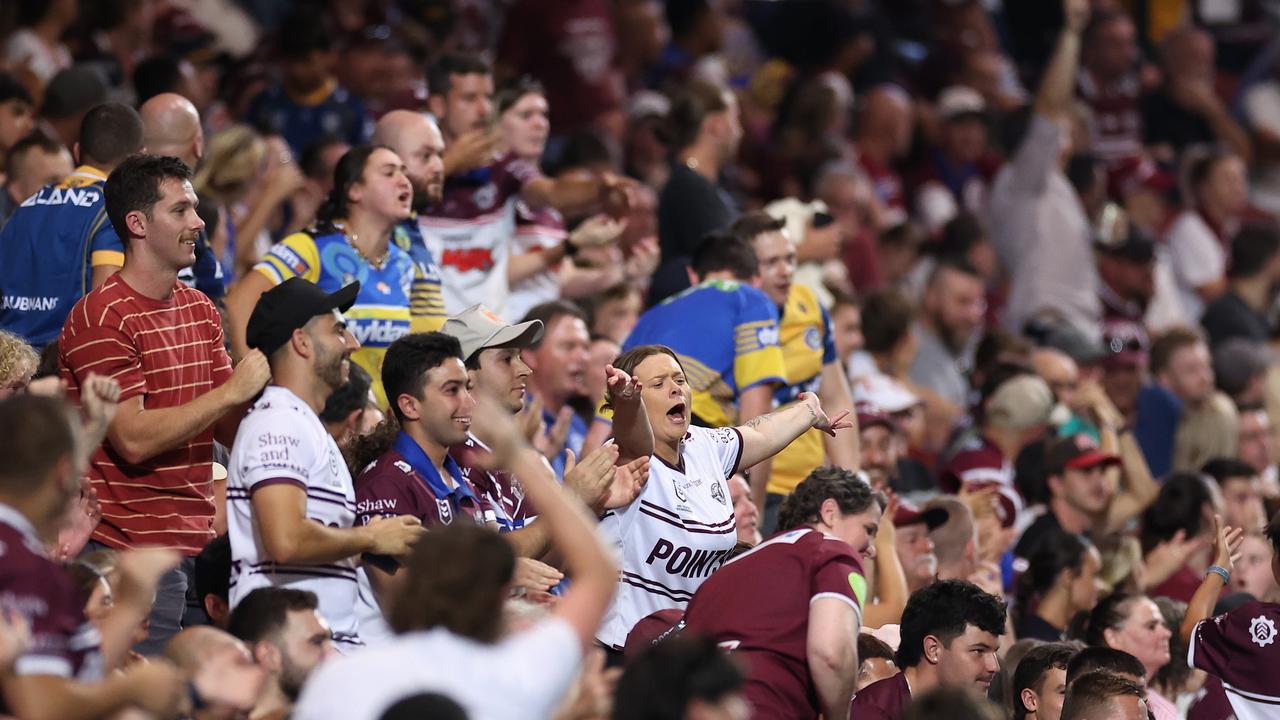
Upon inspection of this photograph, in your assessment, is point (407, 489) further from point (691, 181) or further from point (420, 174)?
point (691, 181)

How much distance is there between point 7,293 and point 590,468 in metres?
2.76

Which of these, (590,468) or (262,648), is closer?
(262,648)

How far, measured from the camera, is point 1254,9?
1867cm

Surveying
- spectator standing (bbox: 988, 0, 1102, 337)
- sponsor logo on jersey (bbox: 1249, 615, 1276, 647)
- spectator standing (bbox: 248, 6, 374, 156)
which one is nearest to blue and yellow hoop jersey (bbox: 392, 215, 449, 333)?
spectator standing (bbox: 248, 6, 374, 156)

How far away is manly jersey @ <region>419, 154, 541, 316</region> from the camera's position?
31.6ft

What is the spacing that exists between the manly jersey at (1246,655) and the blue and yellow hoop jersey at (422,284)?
3531 millimetres

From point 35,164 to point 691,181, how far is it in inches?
135

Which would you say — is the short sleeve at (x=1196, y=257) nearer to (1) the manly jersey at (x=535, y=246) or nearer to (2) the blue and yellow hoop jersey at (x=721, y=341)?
(1) the manly jersey at (x=535, y=246)

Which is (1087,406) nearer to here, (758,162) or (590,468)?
(758,162)

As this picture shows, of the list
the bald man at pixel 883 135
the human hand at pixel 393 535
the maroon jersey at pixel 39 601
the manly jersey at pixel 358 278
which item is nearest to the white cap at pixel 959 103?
the bald man at pixel 883 135

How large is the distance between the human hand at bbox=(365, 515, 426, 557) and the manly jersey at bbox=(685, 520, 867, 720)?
101 cm

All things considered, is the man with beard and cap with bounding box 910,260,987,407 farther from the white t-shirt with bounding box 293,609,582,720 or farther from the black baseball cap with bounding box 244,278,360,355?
the white t-shirt with bounding box 293,609,582,720

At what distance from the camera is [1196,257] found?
15328mm

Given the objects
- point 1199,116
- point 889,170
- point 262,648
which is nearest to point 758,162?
point 889,170
